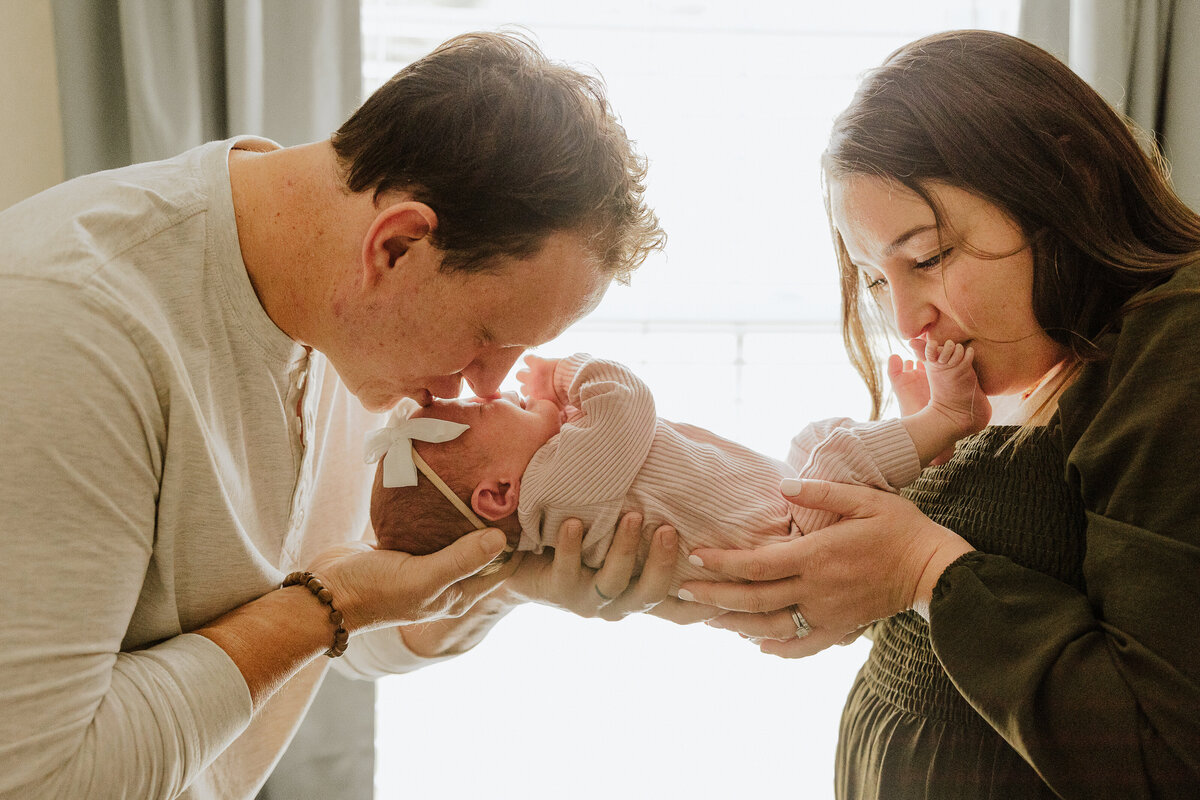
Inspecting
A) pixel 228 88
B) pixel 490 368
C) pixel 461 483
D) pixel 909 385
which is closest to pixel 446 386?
pixel 490 368

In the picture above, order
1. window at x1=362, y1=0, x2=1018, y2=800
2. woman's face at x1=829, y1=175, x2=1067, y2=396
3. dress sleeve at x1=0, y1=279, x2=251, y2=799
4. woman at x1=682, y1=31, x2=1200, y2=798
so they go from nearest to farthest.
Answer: dress sleeve at x1=0, y1=279, x2=251, y2=799, woman at x1=682, y1=31, x2=1200, y2=798, woman's face at x1=829, y1=175, x2=1067, y2=396, window at x1=362, y1=0, x2=1018, y2=800

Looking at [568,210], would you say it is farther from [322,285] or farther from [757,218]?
[757,218]

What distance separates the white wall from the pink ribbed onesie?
150 centimetres

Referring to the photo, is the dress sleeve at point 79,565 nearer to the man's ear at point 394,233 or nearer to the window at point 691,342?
the man's ear at point 394,233

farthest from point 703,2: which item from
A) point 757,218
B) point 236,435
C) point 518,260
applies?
point 236,435

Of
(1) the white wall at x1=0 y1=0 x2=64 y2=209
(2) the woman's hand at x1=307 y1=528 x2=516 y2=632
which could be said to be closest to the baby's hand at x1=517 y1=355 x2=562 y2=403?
(2) the woman's hand at x1=307 y1=528 x2=516 y2=632

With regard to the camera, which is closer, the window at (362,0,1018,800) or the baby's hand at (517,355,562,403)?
the baby's hand at (517,355,562,403)

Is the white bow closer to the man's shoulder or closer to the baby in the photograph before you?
the baby

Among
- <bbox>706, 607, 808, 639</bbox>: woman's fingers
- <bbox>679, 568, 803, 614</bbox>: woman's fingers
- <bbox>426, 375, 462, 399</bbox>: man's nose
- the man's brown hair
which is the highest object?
the man's brown hair

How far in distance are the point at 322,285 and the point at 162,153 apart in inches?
44.6

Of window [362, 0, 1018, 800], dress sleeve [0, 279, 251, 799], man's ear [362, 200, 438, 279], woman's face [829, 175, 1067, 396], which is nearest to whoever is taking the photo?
dress sleeve [0, 279, 251, 799]

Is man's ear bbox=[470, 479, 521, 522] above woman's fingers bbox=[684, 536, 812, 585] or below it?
above

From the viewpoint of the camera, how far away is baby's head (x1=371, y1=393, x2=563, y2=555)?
1.37 meters

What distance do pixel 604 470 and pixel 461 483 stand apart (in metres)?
0.24
